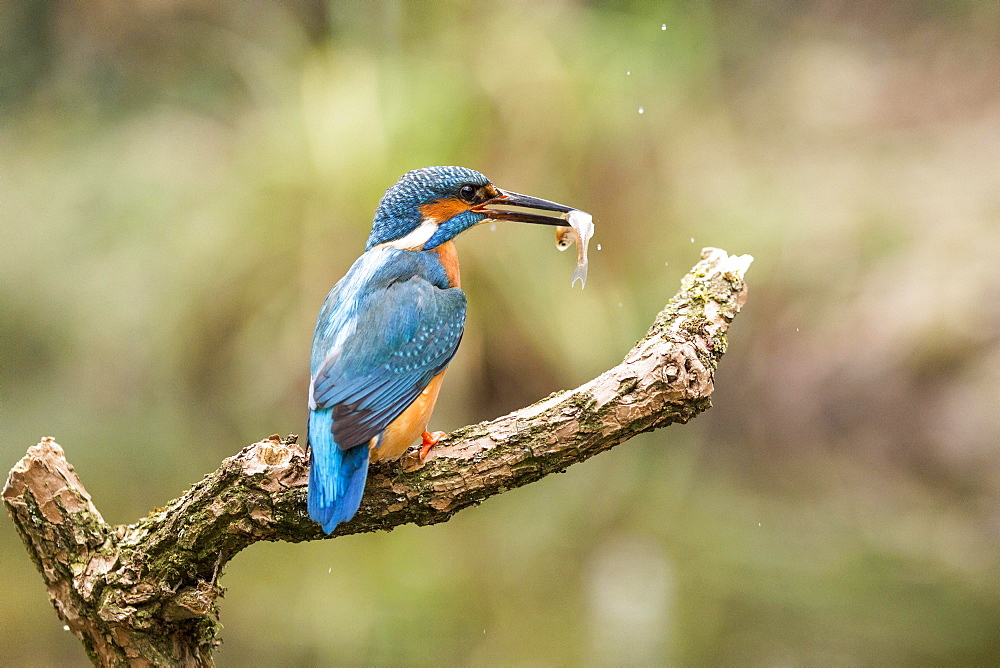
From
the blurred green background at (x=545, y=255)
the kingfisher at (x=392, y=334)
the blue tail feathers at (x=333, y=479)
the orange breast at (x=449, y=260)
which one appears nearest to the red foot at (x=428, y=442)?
Result: the kingfisher at (x=392, y=334)

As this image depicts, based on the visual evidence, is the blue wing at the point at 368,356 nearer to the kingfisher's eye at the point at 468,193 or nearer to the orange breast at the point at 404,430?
the orange breast at the point at 404,430

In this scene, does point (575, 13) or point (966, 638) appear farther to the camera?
point (575, 13)

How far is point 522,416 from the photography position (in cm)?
219

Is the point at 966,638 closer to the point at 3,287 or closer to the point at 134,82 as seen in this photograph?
the point at 3,287

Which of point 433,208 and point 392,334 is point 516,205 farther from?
point 392,334

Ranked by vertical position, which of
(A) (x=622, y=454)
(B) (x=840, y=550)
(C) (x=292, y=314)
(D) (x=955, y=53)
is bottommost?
(A) (x=622, y=454)

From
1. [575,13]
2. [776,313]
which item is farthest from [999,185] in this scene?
[575,13]

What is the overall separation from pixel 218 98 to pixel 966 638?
21.9 ft

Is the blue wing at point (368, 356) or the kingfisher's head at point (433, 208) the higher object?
the kingfisher's head at point (433, 208)

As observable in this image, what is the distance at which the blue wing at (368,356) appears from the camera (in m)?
2.04

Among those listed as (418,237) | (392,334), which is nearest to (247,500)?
(392,334)

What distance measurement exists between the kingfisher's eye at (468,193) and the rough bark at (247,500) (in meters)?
0.68

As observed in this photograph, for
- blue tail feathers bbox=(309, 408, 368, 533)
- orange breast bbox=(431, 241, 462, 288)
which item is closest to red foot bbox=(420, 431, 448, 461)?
blue tail feathers bbox=(309, 408, 368, 533)

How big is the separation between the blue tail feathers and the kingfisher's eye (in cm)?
81
